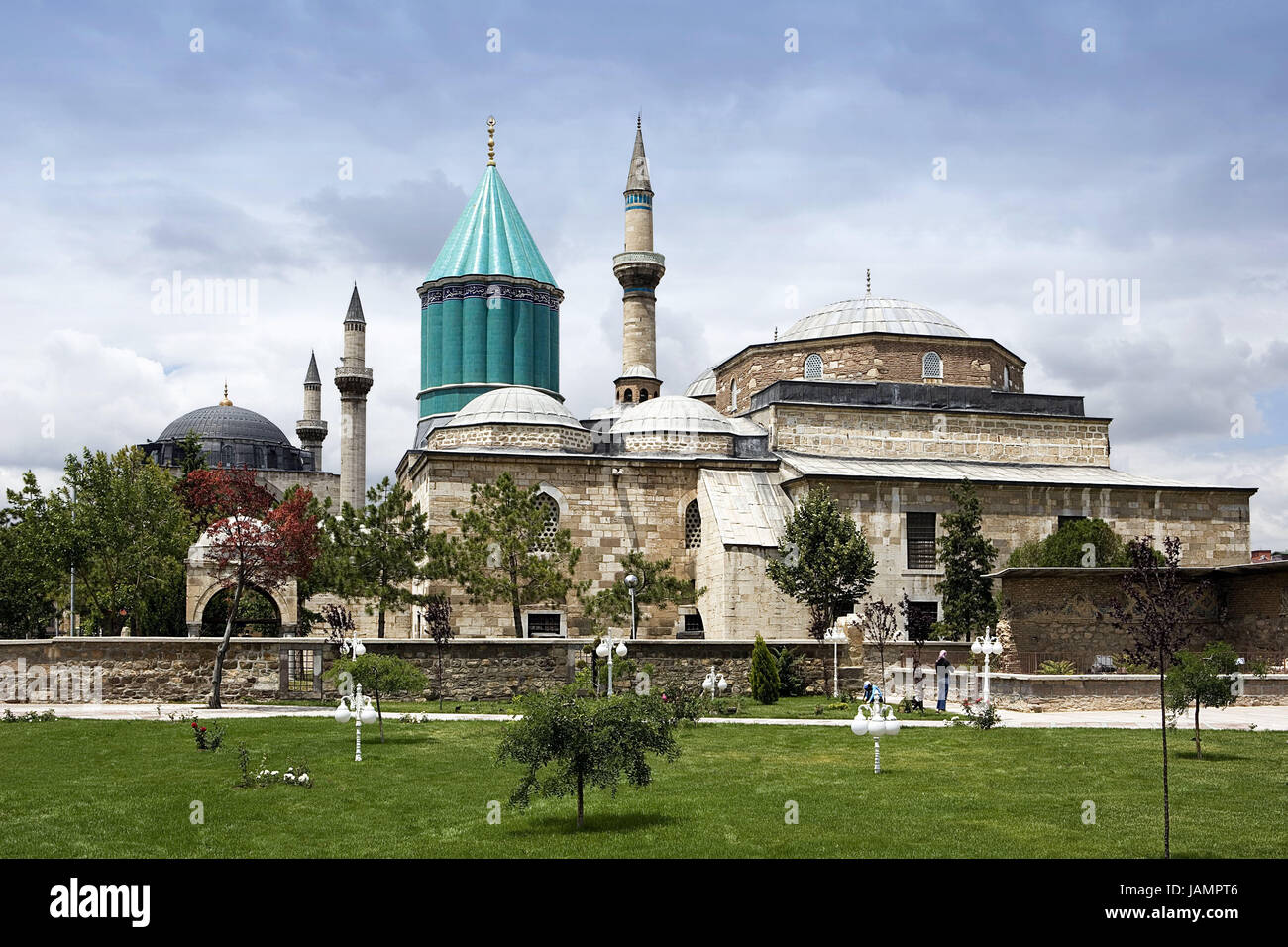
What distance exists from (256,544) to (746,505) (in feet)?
40.6

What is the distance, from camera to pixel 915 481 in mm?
29938

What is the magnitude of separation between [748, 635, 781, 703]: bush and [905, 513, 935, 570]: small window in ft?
30.0

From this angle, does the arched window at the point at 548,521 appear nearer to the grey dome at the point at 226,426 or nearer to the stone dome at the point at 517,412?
the stone dome at the point at 517,412

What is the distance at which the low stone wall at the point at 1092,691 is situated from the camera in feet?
61.8

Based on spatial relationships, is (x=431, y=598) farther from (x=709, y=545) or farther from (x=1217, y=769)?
(x=1217, y=769)

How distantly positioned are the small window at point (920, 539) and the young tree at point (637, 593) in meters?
5.52

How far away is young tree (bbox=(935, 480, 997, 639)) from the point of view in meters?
26.0

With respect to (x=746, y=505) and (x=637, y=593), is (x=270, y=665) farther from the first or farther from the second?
(x=746, y=505)

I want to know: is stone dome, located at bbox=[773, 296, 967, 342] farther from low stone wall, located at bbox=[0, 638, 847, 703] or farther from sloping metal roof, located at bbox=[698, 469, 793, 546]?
low stone wall, located at bbox=[0, 638, 847, 703]

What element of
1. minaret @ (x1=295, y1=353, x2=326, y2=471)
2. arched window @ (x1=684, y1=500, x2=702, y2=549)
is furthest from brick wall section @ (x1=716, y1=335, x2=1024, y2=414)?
minaret @ (x1=295, y1=353, x2=326, y2=471)

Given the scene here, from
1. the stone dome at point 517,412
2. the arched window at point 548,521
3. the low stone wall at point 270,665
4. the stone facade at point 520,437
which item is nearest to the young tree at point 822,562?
the low stone wall at point 270,665

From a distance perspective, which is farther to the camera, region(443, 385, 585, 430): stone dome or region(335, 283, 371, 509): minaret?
region(335, 283, 371, 509): minaret

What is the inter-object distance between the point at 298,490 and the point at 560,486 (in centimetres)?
647
